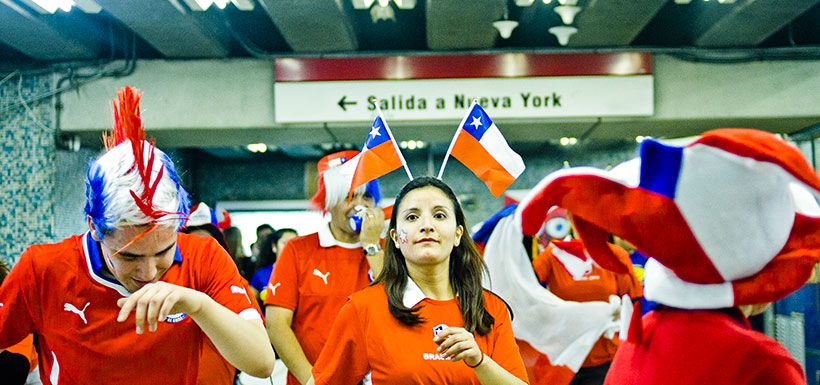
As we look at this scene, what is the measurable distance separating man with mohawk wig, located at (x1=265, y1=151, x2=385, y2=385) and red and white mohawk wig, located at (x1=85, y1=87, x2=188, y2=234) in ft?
5.38

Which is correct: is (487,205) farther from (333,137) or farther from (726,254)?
(726,254)

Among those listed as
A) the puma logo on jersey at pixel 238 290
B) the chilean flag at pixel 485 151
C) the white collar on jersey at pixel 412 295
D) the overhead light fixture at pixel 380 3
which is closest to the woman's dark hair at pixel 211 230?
the chilean flag at pixel 485 151

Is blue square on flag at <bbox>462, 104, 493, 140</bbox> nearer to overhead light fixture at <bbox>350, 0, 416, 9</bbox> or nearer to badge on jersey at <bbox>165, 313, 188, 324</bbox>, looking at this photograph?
badge on jersey at <bbox>165, 313, 188, 324</bbox>

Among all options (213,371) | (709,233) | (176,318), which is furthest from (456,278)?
(213,371)

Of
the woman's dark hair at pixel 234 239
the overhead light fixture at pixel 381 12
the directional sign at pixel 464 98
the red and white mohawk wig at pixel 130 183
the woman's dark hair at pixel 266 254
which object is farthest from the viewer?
the directional sign at pixel 464 98

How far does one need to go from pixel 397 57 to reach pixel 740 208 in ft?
21.2

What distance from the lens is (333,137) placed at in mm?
8477

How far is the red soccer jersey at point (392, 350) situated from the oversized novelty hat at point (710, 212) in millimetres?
885

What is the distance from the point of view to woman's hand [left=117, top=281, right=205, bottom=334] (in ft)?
5.76

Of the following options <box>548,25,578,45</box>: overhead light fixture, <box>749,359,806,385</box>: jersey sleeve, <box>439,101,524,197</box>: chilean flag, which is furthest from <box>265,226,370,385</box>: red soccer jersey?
<box>548,25,578,45</box>: overhead light fixture

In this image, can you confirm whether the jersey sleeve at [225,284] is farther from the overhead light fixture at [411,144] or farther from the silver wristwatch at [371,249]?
the overhead light fixture at [411,144]

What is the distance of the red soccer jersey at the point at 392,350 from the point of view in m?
2.44

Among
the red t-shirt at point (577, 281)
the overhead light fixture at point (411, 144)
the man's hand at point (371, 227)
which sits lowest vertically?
the red t-shirt at point (577, 281)

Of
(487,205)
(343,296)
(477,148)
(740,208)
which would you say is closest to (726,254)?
(740,208)
